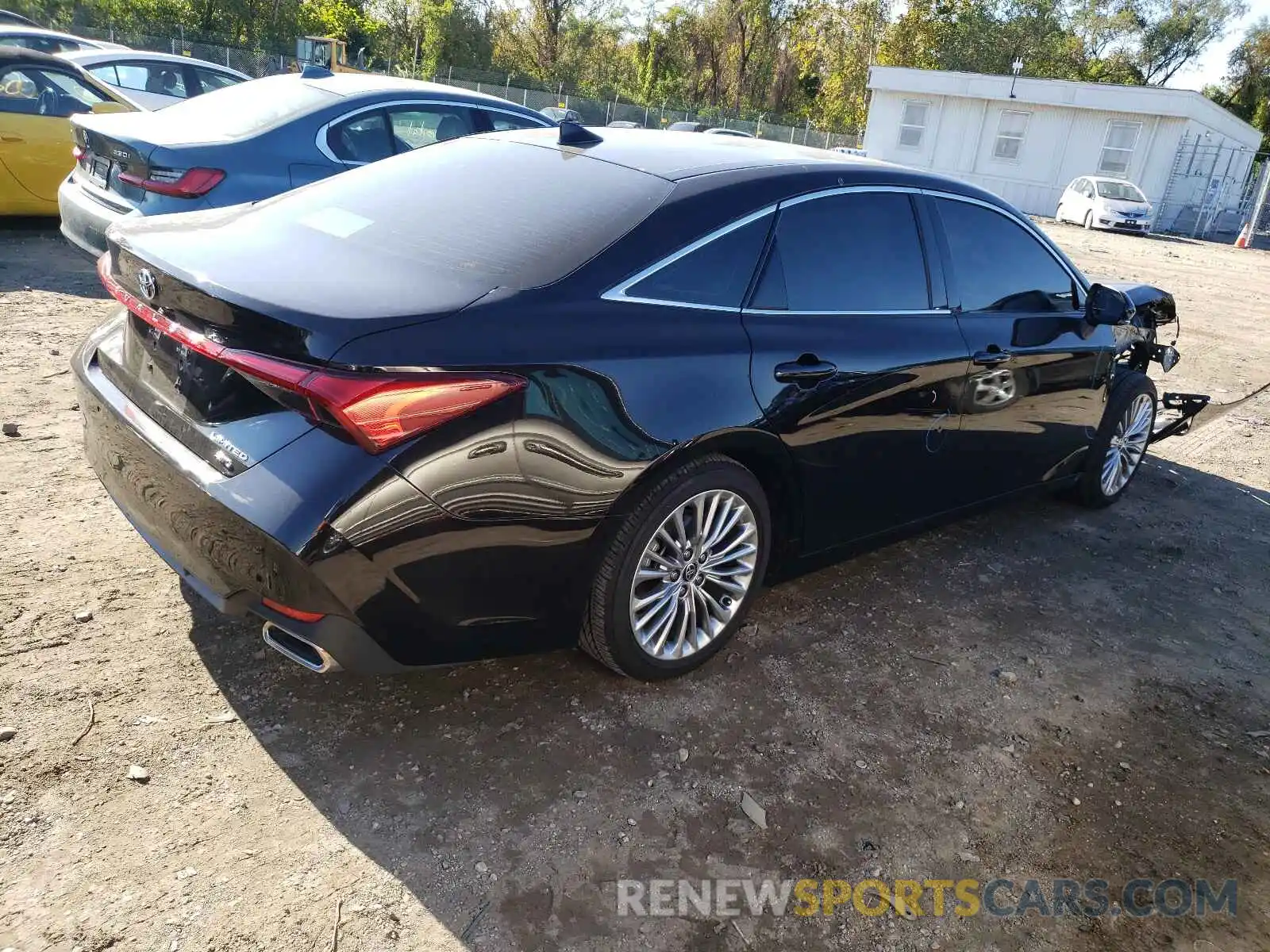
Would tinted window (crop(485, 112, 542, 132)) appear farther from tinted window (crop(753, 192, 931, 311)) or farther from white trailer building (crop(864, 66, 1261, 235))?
white trailer building (crop(864, 66, 1261, 235))

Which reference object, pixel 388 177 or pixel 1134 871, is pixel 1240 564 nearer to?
pixel 1134 871

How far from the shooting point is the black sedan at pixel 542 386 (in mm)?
2248

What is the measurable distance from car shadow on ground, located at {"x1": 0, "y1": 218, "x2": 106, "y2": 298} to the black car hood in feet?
13.7

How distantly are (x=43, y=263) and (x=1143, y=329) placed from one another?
26.5ft

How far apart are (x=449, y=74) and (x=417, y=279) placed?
43467mm

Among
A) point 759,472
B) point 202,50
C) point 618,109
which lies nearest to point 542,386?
point 759,472

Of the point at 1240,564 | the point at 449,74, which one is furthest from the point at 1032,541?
the point at 449,74

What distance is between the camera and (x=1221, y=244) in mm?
27984

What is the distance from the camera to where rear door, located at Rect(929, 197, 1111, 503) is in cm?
382

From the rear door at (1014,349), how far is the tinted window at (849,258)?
25cm

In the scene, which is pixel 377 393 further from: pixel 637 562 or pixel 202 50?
pixel 202 50

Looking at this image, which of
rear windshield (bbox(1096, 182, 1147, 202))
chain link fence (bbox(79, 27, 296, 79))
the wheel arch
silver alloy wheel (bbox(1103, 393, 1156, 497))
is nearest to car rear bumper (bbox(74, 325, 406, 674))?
the wheel arch

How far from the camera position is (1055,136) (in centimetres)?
3056

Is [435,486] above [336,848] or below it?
above
